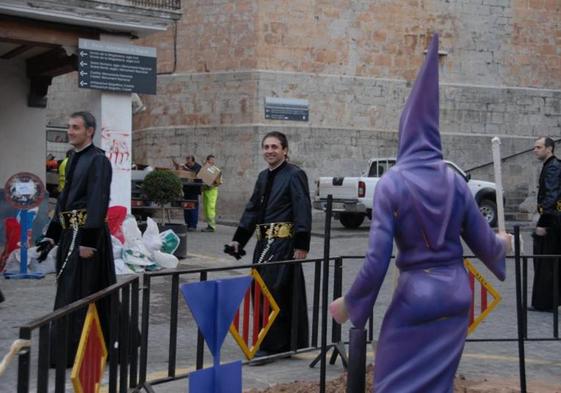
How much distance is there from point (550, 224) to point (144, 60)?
6.59 meters

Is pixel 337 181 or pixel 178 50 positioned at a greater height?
pixel 178 50

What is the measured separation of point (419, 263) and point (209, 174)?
17.1m

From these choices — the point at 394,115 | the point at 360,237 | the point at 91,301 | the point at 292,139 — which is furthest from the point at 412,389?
the point at 394,115

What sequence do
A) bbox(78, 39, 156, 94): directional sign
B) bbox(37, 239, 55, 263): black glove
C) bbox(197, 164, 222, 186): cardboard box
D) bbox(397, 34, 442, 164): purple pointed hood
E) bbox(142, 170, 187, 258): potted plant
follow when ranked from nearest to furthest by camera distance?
bbox(397, 34, 442, 164): purple pointed hood
bbox(37, 239, 55, 263): black glove
bbox(78, 39, 156, 94): directional sign
bbox(142, 170, 187, 258): potted plant
bbox(197, 164, 222, 186): cardboard box

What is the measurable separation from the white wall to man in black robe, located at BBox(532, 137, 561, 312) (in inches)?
357

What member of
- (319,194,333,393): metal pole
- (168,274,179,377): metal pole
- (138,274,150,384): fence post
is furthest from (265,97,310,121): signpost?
(319,194,333,393): metal pole

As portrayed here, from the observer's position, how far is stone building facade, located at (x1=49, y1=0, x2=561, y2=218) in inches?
1080

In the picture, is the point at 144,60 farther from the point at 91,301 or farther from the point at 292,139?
the point at 292,139

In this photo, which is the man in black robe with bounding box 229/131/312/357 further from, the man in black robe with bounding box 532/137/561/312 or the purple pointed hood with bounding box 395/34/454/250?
the man in black robe with bounding box 532/137/561/312

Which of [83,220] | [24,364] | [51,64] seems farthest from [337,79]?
[24,364]

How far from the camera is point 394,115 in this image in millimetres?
29406

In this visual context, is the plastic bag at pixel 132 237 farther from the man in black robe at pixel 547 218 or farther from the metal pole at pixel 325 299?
the metal pole at pixel 325 299

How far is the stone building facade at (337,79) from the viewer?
2742 cm

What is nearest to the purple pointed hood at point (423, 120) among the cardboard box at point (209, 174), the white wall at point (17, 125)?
the white wall at point (17, 125)
